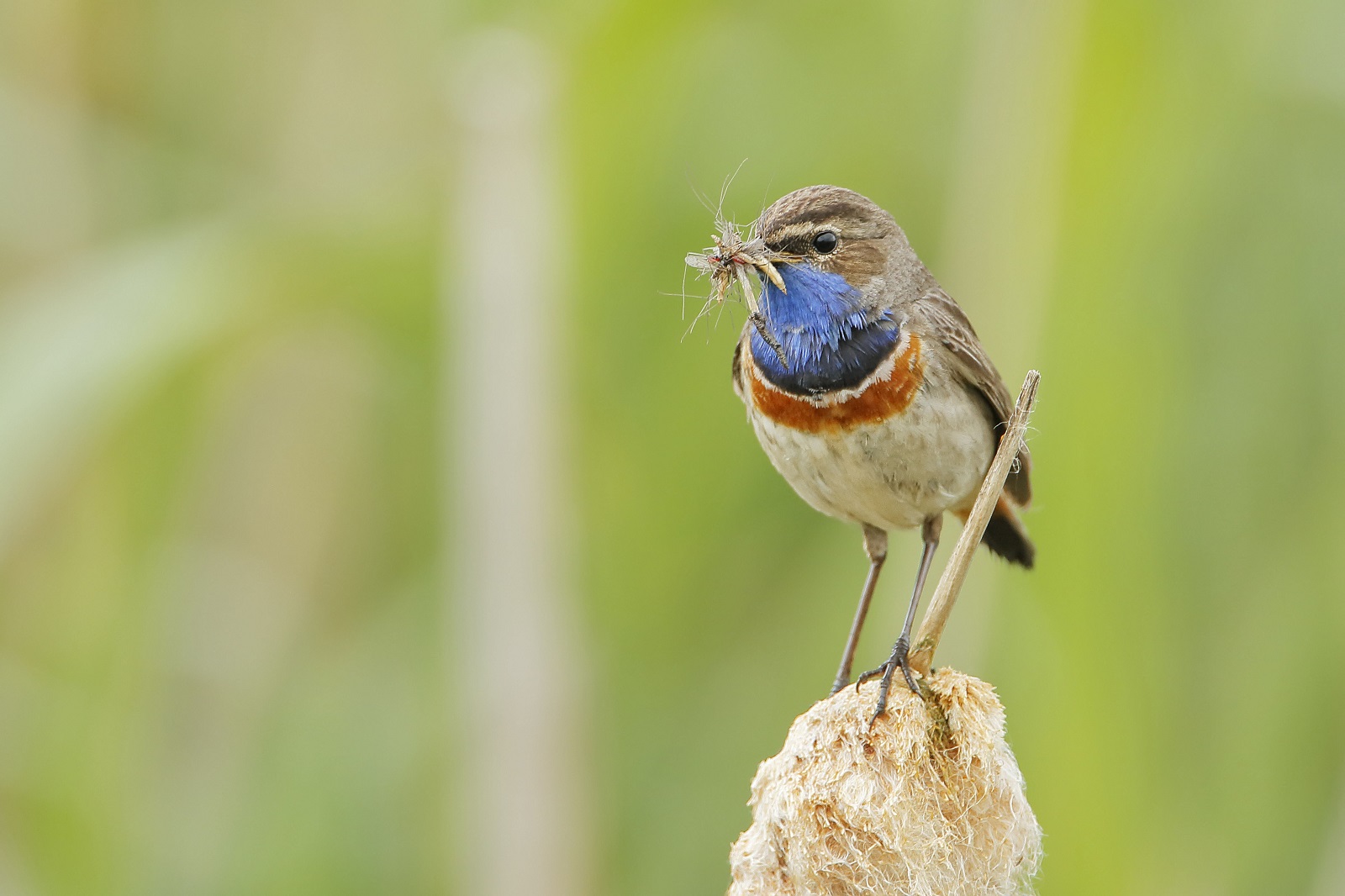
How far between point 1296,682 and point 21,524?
3029 millimetres

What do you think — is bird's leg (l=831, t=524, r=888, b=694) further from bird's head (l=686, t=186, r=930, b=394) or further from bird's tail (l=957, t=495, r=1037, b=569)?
bird's head (l=686, t=186, r=930, b=394)

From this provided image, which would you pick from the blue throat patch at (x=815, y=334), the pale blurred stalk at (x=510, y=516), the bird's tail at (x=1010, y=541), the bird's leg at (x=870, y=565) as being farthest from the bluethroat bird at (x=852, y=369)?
the pale blurred stalk at (x=510, y=516)

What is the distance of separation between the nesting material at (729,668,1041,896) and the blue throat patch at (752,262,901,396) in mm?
697

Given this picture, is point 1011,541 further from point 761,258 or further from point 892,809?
point 892,809

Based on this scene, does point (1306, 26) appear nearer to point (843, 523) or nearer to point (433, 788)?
point (843, 523)

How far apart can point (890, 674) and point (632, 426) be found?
139cm

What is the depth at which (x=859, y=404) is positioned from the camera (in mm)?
2438

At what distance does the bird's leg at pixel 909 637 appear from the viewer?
1.96 m

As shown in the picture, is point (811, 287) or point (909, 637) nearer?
point (909, 637)

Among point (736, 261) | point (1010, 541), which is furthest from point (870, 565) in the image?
point (736, 261)

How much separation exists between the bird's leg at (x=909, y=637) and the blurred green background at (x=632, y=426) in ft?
0.32

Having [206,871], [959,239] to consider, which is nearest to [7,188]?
[206,871]

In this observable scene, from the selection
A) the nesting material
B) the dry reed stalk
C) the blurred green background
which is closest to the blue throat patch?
the blurred green background

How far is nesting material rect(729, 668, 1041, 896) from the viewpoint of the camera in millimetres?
1783
